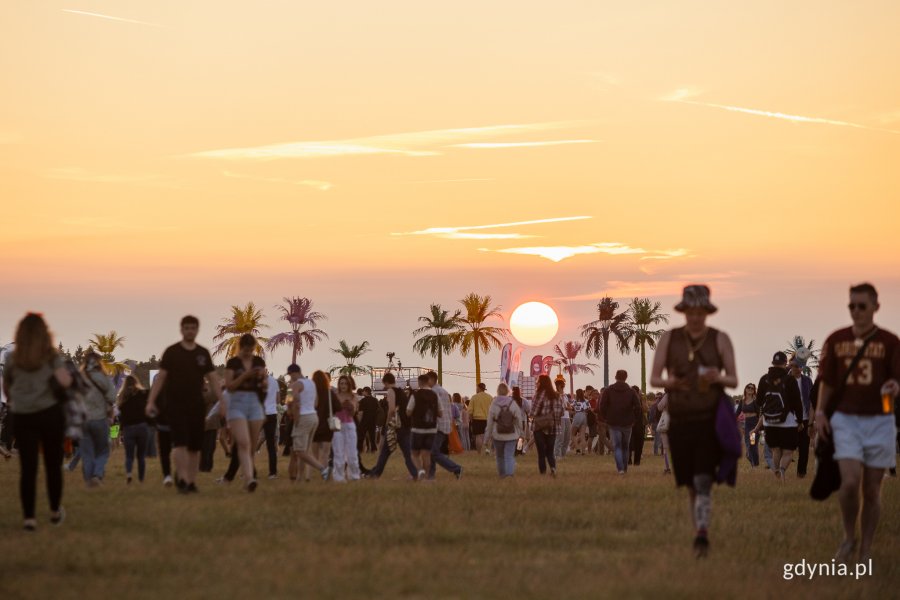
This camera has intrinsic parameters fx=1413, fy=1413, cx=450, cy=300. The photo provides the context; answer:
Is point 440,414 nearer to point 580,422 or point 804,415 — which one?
point 804,415

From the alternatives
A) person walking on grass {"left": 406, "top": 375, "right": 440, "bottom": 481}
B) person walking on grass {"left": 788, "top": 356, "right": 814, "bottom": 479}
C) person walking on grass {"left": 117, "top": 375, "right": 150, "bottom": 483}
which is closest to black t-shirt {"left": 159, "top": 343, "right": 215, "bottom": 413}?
person walking on grass {"left": 117, "top": 375, "right": 150, "bottom": 483}

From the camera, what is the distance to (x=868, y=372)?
1061 cm

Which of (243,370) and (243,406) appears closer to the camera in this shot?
(243,406)

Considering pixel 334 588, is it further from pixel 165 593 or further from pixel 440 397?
pixel 440 397

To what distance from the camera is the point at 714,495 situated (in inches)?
718

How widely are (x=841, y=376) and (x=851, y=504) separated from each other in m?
1.00

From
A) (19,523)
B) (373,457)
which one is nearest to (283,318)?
(373,457)

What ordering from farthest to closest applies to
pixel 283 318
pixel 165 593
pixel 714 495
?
pixel 283 318 → pixel 714 495 → pixel 165 593

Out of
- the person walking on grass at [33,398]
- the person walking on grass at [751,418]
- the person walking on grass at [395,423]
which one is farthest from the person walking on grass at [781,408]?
the person walking on grass at [33,398]

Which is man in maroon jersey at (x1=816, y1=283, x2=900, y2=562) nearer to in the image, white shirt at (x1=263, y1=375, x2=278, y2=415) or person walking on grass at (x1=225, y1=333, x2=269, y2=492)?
person walking on grass at (x1=225, y1=333, x2=269, y2=492)

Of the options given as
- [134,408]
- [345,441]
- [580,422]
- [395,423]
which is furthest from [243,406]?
[580,422]

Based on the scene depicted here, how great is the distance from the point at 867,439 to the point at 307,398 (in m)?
11.8

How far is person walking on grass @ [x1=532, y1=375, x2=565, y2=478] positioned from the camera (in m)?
25.1

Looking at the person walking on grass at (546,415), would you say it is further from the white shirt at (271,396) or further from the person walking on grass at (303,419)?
the person walking on grass at (303,419)
